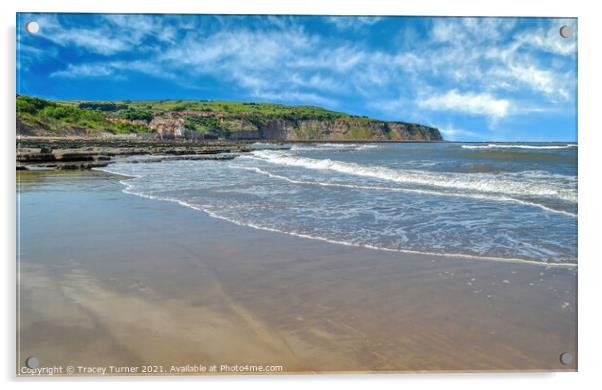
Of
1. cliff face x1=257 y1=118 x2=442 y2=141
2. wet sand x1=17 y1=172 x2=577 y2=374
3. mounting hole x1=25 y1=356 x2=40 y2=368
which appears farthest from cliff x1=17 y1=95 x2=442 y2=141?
mounting hole x1=25 y1=356 x2=40 y2=368

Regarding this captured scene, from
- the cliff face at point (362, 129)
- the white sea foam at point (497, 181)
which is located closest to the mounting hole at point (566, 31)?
the cliff face at point (362, 129)

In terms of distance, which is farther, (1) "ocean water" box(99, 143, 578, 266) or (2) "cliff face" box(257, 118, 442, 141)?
(2) "cliff face" box(257, 118, 442, 141)

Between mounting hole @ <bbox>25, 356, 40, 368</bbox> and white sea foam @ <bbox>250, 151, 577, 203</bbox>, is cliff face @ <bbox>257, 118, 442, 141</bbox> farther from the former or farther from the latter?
mounting hole @ <bbox>25, 356, 40, 368</bbox>

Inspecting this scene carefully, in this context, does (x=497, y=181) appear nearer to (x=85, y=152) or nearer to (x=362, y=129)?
(x=362, y=129)

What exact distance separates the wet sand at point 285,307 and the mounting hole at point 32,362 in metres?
0.03

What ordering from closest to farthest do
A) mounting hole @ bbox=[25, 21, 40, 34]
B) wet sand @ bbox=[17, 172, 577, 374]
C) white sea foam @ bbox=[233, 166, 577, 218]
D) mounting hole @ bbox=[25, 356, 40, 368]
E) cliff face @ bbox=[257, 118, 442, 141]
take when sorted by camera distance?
1. wet sand @ bbox=[17, 172, 577, 374]
2. mounting hole @ bbox=[25, 356, 40, 368]
3. mounting hole @ bbox=[25, 21, 40, 34]
4. white sea foam @ bbox=[233, 166, 577, 218]
5. cliff face @ bbox=[257, 118, 442, 141]

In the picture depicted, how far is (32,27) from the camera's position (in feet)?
12.7

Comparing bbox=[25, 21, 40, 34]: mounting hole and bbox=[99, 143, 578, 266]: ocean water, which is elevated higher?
bbox=[25, 21, 40, 34]: mounting hole

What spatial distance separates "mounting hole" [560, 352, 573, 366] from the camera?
3115mm

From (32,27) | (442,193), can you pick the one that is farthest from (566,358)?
(442,193)

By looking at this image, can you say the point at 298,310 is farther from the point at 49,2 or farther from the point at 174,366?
the point at 49,2

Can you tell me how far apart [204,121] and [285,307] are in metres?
20.0

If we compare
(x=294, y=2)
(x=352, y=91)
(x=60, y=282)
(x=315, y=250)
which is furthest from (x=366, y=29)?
(x=60, y=282)

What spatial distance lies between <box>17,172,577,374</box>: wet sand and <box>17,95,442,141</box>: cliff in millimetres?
1766
